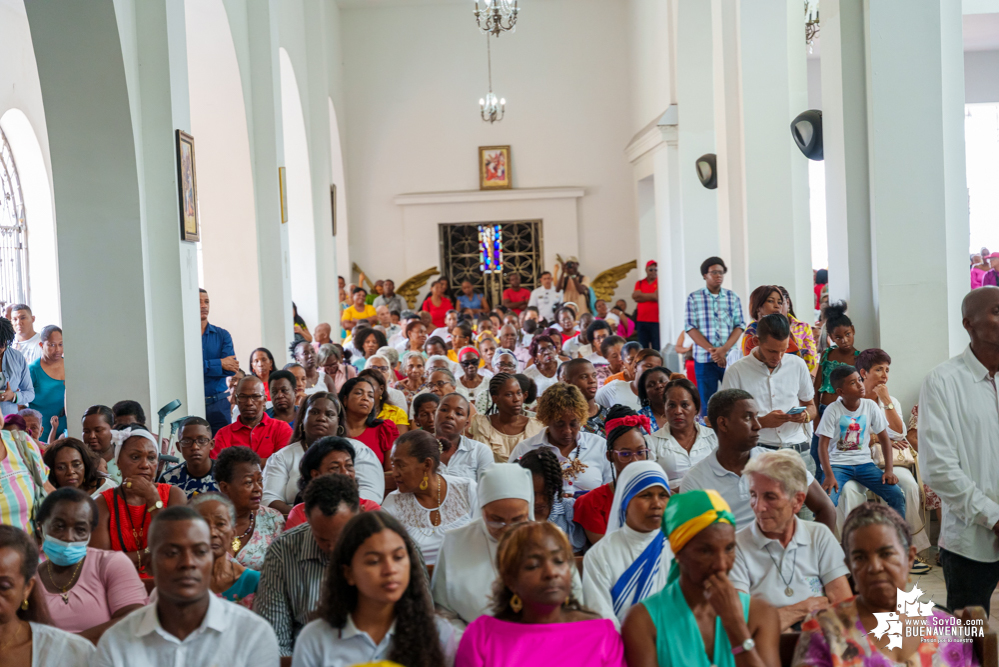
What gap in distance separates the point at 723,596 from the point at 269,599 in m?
1.56

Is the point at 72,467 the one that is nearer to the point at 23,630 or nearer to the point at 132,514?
the point at 132,514

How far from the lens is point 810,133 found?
798cm

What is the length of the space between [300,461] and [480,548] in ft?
5.41

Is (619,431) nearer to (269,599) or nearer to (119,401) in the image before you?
(269,599)

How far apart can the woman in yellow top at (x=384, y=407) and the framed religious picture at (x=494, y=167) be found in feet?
42.6

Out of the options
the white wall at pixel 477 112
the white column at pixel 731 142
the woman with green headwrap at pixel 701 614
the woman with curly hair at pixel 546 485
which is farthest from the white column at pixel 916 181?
the white wall at pixel 477 112

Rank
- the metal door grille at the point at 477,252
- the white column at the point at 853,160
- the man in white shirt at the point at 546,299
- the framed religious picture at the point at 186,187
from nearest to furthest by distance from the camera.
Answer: the white column at the point at 853,160
the framed religious picture at the point at 186,187
the man in white shirt at the point at 546,299
the metal door grille at the point at 477,252

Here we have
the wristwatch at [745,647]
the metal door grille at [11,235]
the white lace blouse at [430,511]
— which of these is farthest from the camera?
the metal door grille at [11,235]

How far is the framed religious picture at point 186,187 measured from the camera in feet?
23.1

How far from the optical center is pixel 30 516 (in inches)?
146

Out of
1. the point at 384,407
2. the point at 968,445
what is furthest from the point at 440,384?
the point at 968,445

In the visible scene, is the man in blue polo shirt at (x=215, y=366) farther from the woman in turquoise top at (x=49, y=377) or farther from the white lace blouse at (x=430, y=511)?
the white lace blouse at (x=430, y=511)

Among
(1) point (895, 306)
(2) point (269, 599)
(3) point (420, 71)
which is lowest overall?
(2) point (269, 599)

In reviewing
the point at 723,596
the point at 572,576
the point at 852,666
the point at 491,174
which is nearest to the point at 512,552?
the point at 572,576
